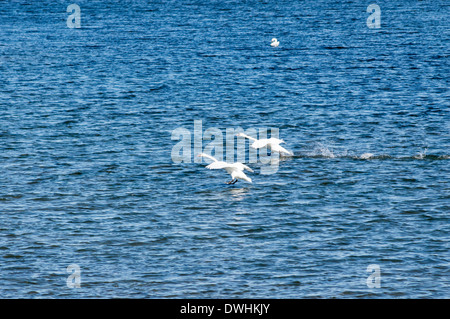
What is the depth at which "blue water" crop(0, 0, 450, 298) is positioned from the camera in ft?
74.4

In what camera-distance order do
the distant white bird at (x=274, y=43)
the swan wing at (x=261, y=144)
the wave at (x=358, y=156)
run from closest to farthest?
the swan wing at (x=261, y=144) < the wave at (x=358, y=156) < the distant white bird at (x=274, y=43)

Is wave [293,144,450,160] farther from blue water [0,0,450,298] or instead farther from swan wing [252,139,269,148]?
swan wing [252,139,269,148]

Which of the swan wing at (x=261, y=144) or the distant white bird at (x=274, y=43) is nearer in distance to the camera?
the swan wing at (x=261, y=144)

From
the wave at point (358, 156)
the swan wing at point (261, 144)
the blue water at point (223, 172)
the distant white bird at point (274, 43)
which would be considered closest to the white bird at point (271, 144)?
the swan wing at point (261, 144)

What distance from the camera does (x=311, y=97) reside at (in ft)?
154

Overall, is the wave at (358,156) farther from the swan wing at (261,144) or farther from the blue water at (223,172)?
the swan wing at (261,144)

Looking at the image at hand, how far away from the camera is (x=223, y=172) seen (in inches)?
1309

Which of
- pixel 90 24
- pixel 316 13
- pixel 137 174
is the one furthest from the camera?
pixel 316 13

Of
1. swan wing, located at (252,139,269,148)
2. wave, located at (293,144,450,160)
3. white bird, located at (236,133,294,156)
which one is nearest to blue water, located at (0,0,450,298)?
wave, located at (293,144,450,160)

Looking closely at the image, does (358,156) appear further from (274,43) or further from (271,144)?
(274,43)

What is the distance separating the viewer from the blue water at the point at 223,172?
74.4 feet
